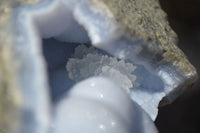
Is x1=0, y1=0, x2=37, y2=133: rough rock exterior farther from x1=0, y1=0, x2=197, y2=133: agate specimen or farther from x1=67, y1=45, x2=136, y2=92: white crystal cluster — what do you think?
x1=67, y1=45, x2=136, y2=92: white crystal cluster

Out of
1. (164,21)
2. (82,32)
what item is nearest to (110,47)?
(82,32)

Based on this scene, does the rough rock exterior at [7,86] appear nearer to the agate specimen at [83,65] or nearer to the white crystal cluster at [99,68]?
the agate specimen at [83,65]

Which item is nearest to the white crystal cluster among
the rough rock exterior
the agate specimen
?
the agate specimen

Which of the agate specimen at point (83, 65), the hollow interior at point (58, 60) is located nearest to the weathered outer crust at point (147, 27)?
the agate specimen at point (83, 65)

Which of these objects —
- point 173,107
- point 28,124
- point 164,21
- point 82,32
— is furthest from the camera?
point 173,107

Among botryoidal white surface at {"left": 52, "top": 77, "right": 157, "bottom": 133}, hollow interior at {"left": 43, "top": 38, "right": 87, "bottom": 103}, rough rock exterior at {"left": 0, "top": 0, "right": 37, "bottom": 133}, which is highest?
rough rock exterior at {"left": 0, "top": 0, "right": 37, "bottom": 133}

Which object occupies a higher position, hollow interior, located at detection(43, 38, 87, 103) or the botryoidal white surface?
the botryoidal white surface

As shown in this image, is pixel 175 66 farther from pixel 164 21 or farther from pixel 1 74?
pixel 1 74

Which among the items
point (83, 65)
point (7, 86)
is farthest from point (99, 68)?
point (7, 86)
